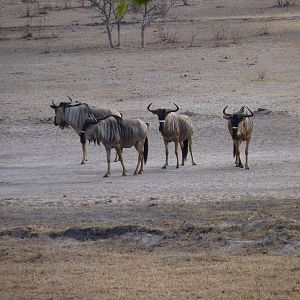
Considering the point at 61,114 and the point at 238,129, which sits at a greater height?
the point at 238,129

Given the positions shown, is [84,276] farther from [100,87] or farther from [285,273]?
[100,87]

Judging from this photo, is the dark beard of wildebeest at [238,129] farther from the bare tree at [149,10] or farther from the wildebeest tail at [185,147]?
the bare tree at [149,10]

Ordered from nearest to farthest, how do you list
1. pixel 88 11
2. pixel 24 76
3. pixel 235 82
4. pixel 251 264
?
pixel 251 264
pixel 235 82
pixel 24 76
pixel 88 11

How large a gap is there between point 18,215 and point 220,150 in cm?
705

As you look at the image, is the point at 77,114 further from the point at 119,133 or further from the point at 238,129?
the point at 238,129

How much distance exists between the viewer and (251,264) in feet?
39.4

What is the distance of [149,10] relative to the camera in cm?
3500

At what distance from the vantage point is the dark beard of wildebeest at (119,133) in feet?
63.8

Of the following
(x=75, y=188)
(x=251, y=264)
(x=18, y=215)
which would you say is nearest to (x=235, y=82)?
(x=75, y=188)

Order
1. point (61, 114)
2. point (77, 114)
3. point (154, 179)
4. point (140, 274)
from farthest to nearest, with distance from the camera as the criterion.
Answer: point (61, 114) → point (77, 114) → point (154, 179) → point (140, 274)

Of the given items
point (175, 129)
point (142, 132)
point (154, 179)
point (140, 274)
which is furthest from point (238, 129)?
point (140, 274)

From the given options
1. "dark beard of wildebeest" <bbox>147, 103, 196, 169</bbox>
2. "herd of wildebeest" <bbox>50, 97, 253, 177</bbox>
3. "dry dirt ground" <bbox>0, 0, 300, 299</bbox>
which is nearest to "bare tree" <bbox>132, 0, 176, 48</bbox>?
"dry dirt ground" <bbox>0, 0, 300, 299</bbox>

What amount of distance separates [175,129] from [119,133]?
1.34 meters

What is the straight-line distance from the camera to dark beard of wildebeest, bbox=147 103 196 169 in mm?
19984
